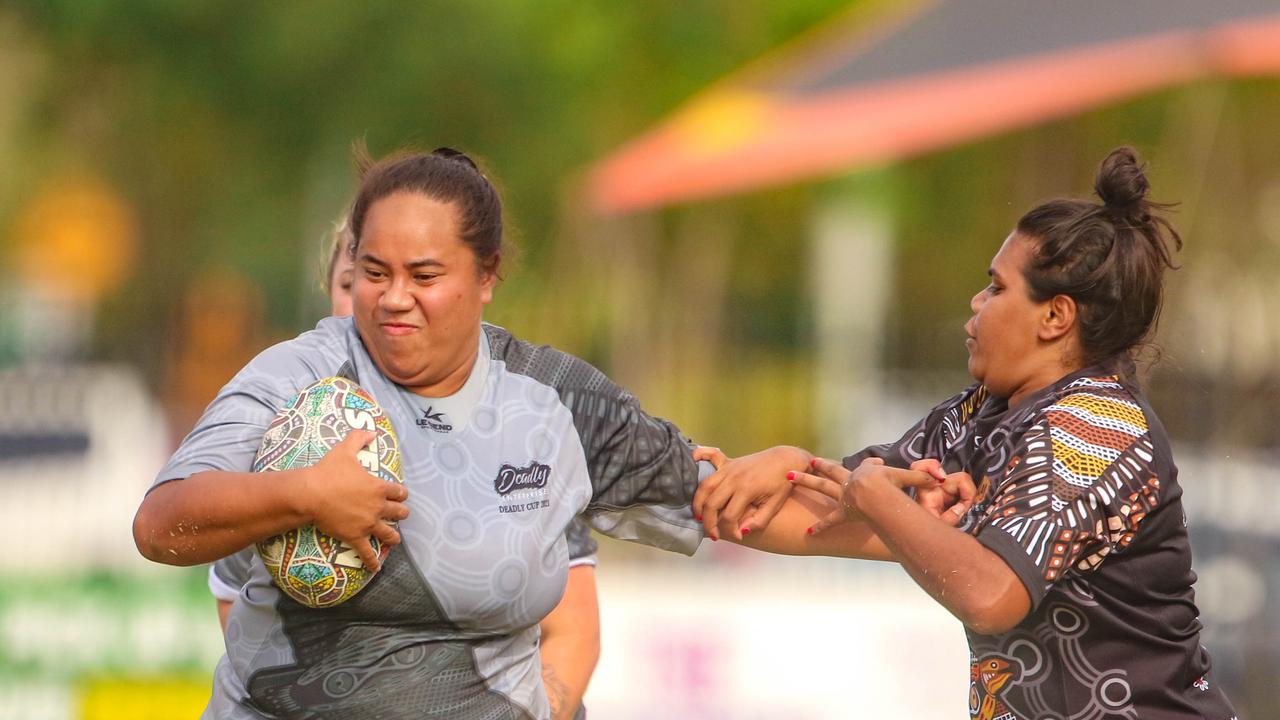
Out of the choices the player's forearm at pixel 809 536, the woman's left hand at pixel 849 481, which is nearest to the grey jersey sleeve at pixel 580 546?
the player's forearm at pixel 809 536

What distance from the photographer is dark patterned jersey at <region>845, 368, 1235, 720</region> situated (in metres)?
3.06

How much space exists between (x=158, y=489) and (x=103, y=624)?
218 inches

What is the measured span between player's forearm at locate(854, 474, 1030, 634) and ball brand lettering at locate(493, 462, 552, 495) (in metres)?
0.72

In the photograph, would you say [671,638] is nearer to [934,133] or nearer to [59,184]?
[934,133]

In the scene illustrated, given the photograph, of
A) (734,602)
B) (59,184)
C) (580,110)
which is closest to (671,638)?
(734,602)

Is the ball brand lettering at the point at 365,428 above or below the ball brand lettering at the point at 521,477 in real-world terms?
above

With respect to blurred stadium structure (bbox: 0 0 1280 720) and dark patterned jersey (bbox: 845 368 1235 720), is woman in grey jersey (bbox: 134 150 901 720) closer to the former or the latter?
dark patterned jersey (bbox: 845 368 1235 720)

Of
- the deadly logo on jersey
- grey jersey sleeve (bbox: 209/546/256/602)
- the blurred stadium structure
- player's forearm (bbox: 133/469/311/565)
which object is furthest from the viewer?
the blurred stadium structure

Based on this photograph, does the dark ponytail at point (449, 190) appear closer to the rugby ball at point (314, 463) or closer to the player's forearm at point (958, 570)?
the rugby ball at point (314, 463)

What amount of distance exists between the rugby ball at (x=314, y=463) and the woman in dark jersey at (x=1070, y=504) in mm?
1043

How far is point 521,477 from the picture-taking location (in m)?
3.15

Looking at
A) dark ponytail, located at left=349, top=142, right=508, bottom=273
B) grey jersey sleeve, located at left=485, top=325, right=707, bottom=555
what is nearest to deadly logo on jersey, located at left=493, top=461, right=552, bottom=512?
grey jersey sleeve, located at left=485, top=325, right=707, bottom=555

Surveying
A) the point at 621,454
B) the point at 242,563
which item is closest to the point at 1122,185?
the point at 621,454

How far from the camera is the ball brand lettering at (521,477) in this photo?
3109mm
